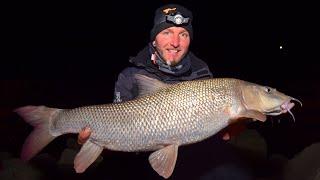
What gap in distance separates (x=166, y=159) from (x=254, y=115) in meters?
0.65

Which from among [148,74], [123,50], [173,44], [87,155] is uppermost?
[173,44]

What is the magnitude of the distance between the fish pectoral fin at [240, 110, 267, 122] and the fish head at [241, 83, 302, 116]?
54 mm

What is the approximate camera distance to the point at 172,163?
298 cm

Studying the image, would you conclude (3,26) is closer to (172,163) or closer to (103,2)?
(103,2)

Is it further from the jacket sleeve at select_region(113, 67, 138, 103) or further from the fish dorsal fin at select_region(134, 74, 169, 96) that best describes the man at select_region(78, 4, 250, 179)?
the fish dorsal fin at select_region(134, 74, 169, 96)

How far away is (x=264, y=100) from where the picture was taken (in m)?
3.08

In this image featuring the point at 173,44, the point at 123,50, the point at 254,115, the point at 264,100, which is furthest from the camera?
the point at 123,50

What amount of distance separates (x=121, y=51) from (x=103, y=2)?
6493 millimetres

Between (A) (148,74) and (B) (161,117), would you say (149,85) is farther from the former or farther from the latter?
(A) (148,74)

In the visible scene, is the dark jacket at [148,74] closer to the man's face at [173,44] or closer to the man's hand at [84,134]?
the man's face at [173,44]

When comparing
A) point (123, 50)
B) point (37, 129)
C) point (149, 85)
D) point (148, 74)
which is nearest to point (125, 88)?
point (148, 74)

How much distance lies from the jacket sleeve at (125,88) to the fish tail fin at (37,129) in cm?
57

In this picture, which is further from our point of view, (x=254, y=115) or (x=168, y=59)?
(x=168, y=59)

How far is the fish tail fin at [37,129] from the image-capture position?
3109 mm
